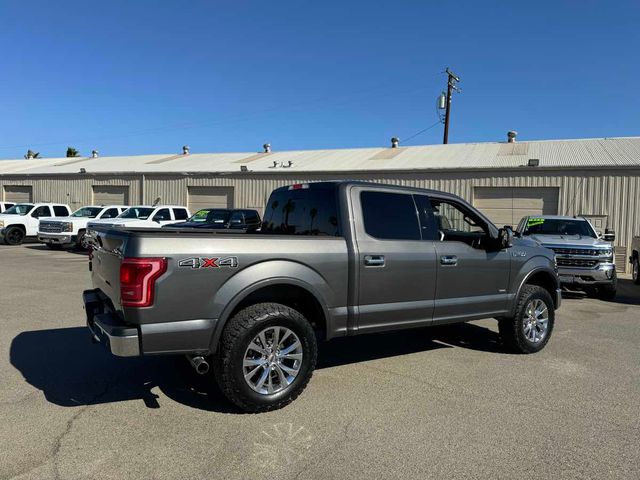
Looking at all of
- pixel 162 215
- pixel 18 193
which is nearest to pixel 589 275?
pixel 162 215

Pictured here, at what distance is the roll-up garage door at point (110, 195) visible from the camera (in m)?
27.5

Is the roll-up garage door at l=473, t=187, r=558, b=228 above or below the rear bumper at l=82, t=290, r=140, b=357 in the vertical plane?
above

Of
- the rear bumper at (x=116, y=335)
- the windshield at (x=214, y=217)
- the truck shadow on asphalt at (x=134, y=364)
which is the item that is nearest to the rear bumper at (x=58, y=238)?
the windshield at (x=214, y=217)

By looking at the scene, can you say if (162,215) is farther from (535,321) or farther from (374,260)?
(374,260)

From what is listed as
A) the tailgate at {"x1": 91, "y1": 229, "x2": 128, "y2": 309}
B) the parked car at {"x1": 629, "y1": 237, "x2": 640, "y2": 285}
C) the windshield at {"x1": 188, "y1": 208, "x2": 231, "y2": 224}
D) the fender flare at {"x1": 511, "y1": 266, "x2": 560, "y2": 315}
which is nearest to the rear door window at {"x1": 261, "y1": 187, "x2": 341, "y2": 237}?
the tailgate at {"x1": 91, "y1": 229, "x2": 128, "y2": 309}

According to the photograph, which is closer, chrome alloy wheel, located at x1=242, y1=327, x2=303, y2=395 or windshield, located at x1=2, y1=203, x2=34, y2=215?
chrome alloy wheel, located at x1=242, y1=327, x2=303, y2=395

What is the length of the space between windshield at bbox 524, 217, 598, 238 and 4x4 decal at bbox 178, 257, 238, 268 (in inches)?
393

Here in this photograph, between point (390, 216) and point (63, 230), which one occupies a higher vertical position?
point (390, 216)

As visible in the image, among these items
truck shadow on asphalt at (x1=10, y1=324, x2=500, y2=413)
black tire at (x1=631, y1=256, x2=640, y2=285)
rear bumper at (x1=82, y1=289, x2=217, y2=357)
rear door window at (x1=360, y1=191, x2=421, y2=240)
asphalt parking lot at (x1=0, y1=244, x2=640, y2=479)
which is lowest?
asphalt parking lot at (x1=0, y1=244, x2=640, y2=479)

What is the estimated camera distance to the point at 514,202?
1917cm

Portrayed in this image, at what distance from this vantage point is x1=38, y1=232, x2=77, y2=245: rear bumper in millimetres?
18984

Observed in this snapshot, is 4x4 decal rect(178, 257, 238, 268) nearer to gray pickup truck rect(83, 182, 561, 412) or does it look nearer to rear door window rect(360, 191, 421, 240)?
gray pickup truck rect(83, 182, 561, 412)

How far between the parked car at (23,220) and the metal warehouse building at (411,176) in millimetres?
5517

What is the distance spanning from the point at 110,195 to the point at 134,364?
80.7 ft
